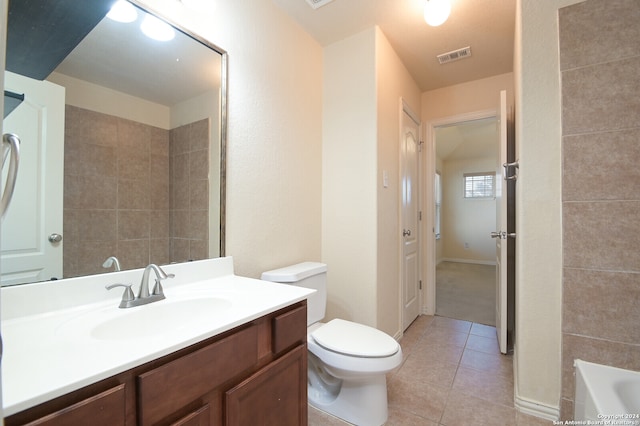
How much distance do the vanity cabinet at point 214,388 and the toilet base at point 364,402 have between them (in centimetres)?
43

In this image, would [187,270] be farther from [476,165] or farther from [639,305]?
[476,165]

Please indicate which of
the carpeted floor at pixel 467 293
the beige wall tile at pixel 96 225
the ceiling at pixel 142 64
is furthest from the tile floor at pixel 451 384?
the ceiling at pixel 142 64

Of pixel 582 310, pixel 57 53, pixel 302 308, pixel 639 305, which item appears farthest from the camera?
pixel 582 310

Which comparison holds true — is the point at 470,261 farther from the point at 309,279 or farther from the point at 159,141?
the point at 159,141

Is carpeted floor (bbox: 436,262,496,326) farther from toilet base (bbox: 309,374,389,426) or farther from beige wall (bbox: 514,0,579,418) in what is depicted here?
toilet base (bbox: 309,374,389,426)

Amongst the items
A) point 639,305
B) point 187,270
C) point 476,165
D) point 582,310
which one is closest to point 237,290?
point 187,270

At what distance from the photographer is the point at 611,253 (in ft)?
4.42

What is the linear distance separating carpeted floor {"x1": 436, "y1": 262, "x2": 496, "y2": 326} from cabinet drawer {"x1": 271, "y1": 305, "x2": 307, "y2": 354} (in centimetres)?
243

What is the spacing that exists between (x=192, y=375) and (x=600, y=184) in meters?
1.93

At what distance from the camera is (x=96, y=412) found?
0.58 metres

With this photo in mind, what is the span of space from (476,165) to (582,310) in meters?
5.22

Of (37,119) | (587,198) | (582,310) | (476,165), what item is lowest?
(582,310)

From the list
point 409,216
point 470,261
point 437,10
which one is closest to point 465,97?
point 409,216

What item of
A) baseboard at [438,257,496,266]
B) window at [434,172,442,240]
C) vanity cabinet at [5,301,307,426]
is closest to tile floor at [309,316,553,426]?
vanity cabinet at [5,301,307,426]
